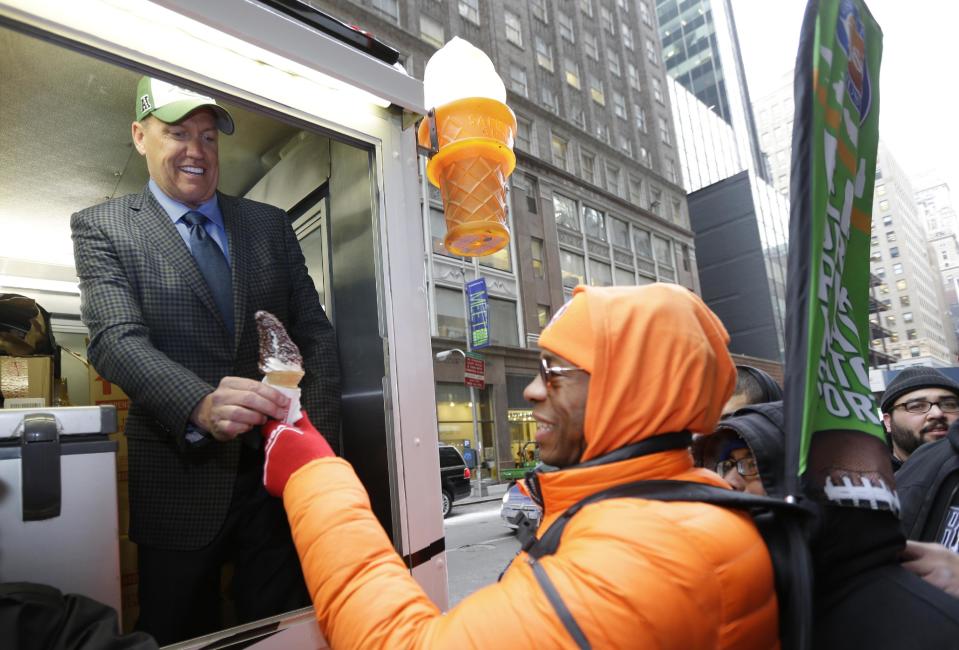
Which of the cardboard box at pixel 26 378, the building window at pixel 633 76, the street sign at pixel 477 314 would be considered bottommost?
the cardboard box at pixel 26 378

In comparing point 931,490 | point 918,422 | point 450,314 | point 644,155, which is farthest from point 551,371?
point 644,155

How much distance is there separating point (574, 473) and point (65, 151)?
2.35m

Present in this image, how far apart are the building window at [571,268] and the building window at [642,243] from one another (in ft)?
18.9

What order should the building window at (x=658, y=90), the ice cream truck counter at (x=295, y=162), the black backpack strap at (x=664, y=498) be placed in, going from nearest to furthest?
the black backpack strap at (x=664, y=498) < the ice cream truck counter at (x=295, y=162) < the building window at (x=658, y=90)

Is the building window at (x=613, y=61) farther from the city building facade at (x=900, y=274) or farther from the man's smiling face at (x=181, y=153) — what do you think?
the city building facade at (x=900, y=274)

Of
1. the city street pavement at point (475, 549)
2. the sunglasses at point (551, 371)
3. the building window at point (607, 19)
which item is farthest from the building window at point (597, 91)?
the sunglasses at point (551, 371)

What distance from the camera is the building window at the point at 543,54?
32438 millimetres

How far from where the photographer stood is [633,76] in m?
40.3

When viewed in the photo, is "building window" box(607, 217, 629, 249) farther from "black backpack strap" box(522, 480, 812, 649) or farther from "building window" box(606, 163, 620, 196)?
"black backpack strap" box(522, 480, 812, 649)

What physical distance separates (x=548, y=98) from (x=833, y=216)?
33715mm

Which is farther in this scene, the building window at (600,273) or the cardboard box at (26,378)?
the building window at (600,273)

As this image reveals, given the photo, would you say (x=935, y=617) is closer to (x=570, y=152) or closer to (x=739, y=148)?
(x=570, y=152)

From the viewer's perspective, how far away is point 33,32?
1.35 metres

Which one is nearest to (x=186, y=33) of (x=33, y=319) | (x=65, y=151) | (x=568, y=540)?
(x=65, y=151)
